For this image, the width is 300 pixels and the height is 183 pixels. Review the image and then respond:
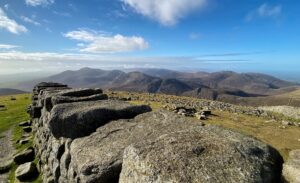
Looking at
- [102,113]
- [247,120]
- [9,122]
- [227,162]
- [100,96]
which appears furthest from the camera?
[9,122]

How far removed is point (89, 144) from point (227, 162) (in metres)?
7.81

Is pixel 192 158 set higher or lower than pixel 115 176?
higher

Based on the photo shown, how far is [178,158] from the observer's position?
9.88m

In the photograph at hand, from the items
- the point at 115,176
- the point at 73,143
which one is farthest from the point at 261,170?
the point at 73,143

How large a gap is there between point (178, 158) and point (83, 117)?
9.42m

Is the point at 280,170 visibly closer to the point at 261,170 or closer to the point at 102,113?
the point at 261,170

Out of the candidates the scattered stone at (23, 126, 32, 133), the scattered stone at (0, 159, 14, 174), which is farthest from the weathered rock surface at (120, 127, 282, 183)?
the scattered stone at (23, 126, 32, 133)

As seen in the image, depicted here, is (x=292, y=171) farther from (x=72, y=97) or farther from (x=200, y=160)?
(x=72, y=97)

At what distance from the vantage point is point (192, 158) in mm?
9883

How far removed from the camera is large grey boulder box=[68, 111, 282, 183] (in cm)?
918

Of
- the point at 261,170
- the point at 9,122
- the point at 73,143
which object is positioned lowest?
the point at 9,122

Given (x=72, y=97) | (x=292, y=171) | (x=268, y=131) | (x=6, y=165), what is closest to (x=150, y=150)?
(x=292, y=171)

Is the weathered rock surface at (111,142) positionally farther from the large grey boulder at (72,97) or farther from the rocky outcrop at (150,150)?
the large grey boulder at (72,97)

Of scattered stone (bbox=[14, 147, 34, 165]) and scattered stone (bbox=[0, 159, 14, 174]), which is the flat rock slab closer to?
scattered stone (bbox=[0, 159, 14, 174])
